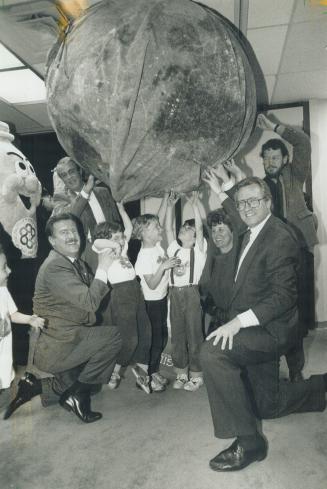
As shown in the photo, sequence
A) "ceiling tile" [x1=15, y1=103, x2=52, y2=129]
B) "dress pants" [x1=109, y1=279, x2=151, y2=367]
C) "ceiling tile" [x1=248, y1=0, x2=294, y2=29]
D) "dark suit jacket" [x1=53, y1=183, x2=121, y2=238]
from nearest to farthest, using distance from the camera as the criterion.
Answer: "ceiling tile" [x1=248, y1=0, x2=294, y2=29]
"dress pants" [x1=109, y1=279, x2=151, y2=367]
"dark suit jacket" [x1=53, y1=183, x2=121, y2=238]
"ceiling tile" [x1=15, y1=103, x2=52, y2=129]

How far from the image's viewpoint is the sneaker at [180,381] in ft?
9.45

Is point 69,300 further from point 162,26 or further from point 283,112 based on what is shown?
point 283,112

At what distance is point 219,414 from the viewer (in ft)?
6.20

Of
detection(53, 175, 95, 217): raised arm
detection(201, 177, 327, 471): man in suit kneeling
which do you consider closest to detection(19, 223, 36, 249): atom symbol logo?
detection(53, 175, 95, 217): raised arm

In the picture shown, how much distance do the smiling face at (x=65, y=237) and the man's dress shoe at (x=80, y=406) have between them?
930 mm

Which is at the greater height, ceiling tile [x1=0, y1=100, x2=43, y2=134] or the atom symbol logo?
ceiling tile [x1=0, y1=100, x2=43, y2=134]

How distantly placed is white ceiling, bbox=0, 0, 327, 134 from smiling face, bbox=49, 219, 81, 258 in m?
1.13

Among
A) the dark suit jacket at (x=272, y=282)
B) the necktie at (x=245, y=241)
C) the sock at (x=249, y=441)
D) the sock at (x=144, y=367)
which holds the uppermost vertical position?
the necktie at (x=245, y=241)

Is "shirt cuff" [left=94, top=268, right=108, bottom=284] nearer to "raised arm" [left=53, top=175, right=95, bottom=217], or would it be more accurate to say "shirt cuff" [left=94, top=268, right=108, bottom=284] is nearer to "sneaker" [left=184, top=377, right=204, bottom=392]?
"raised arm" [left=53, top=175, right=95, bottom=217]

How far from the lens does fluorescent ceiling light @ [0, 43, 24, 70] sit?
2.66 m

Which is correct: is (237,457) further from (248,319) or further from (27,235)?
(27,235)

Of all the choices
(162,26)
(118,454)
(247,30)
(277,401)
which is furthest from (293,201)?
(162,26)

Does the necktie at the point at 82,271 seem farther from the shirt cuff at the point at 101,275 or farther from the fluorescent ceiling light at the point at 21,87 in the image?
the fluorescent ceiling light at the point at 21,87

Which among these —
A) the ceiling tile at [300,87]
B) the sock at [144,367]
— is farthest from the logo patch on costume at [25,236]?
the ceiling tile at [300,87]
